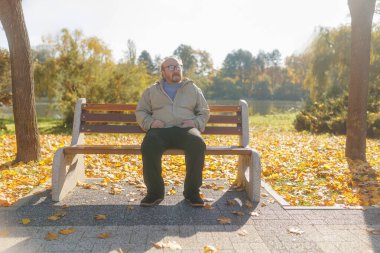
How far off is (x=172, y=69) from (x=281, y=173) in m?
2.59

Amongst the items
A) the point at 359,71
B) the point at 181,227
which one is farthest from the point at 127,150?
the point at 359,71

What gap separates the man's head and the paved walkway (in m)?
1.41

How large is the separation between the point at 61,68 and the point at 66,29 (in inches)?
161

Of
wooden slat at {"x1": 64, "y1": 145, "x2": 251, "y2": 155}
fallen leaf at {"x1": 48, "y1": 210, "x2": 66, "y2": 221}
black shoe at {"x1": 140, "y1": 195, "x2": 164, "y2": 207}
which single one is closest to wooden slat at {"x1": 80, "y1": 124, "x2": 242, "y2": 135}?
wooden slat at {"x1": 64, "y1": 145, "x2": 251, "y2": 155}

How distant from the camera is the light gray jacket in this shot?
4.64m

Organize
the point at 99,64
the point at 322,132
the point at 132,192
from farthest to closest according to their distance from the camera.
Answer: the point at 99,64
the point at 322,132
the point at 132,192

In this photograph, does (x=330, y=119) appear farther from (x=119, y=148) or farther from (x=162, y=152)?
(x=119, y=148)

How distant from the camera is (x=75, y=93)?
54.7 feet

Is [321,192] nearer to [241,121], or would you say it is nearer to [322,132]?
[241,121]

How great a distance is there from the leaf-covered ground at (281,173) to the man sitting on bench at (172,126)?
25.7 inches

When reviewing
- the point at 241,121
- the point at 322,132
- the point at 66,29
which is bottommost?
the point at 322,132

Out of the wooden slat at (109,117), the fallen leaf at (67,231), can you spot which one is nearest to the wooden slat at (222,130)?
the wooden slat at (109,117)

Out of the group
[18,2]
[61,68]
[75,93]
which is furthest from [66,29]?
[18,2]

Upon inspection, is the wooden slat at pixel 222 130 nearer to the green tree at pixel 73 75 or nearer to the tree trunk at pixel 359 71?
the tree trunk at pixel 359 71
